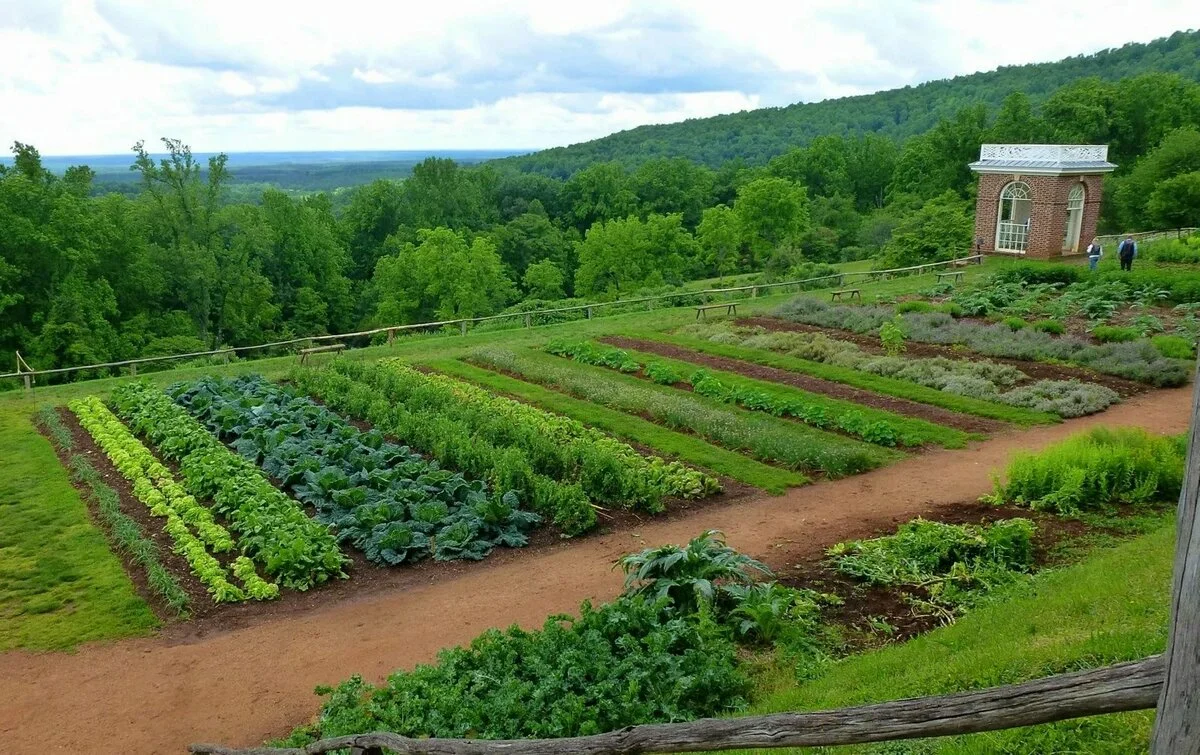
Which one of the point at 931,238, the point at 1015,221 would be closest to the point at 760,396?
the point at 1015,221

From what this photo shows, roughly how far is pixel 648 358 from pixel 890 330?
5865 millimetres

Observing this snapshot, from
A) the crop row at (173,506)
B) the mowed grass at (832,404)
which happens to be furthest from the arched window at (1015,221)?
the crop row at (173,506)

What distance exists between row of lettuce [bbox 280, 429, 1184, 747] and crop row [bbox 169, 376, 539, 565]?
2928mm

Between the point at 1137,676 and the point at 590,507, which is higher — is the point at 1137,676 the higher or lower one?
the higher one

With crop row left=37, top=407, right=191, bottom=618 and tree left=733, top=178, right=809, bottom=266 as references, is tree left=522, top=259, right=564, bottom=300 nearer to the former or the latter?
tree left=733, top=178, right=809, bottom=266

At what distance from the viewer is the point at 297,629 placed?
998 cm

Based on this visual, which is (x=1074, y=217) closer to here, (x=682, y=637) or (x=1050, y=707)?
(x=682, y=637)

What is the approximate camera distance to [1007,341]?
21547 mm

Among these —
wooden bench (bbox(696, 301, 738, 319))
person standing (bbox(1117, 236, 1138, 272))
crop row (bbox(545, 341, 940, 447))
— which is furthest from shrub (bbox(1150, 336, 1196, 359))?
wooden bench (bbox(696, 301, 738, 319))

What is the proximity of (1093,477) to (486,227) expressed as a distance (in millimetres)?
65100

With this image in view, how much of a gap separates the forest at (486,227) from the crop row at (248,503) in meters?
23.9

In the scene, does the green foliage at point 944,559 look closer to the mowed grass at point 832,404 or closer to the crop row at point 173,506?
the mowed grass at point 832,404

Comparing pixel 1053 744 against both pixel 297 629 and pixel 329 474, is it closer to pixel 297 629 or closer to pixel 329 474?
pixel 297 629

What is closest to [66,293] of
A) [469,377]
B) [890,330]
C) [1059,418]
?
[469,377]
